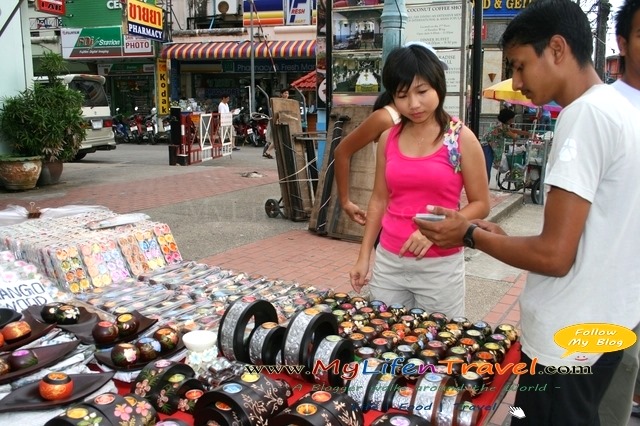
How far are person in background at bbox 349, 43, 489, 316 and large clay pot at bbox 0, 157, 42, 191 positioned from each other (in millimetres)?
8363

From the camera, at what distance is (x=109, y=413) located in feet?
4.45

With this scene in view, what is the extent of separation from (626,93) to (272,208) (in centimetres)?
583

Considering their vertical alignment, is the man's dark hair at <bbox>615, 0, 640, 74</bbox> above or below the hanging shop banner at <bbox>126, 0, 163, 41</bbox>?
below

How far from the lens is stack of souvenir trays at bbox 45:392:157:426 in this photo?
1312 millimetres

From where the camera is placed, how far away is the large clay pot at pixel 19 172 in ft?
29.6

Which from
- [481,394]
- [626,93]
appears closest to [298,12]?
[626,93]

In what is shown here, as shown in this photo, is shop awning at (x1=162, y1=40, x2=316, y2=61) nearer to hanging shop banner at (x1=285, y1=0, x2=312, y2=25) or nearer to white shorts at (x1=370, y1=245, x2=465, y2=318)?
hanging shop banner at (x1=285, y1=0, x2=312, y2=25)

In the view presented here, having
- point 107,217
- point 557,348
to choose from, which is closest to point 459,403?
point 557,348

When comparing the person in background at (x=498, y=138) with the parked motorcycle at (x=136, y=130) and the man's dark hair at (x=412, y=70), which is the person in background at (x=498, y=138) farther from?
the parked motorcycle at (x=136, y=130)

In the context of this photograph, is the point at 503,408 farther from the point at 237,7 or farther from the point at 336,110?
the point at 237,7

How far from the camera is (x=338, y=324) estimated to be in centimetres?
202

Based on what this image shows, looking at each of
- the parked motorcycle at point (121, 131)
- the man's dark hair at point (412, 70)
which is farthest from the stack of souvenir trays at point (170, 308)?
the parked motorcycle at point (121, 131)

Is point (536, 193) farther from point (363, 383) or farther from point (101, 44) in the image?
point (101, 44)

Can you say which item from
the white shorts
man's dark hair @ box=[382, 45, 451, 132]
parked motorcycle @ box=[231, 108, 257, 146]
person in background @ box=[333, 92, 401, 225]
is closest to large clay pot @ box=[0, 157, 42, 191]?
person in background @ box=[333, 92, 401, 225]
